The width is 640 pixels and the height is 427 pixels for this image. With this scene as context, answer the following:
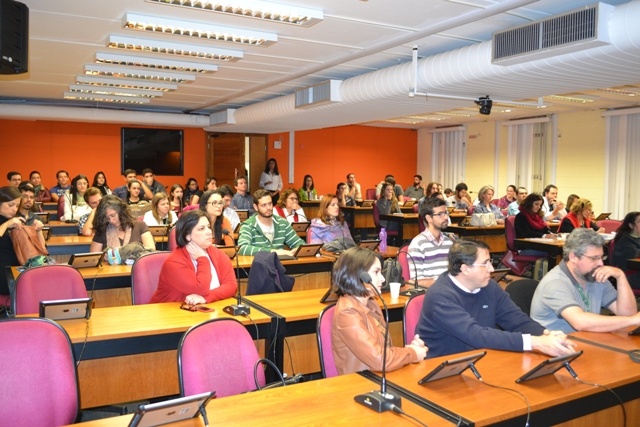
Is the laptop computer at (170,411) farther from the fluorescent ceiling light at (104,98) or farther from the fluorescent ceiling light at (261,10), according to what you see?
the fluorescent ceiling light at (104,98)

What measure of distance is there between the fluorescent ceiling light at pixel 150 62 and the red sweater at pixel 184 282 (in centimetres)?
402

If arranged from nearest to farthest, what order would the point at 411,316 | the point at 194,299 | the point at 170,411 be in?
1. the point at 170,411
2. the point at 411,316
3. the point at 194,299

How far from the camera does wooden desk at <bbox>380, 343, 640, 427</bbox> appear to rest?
2.23m

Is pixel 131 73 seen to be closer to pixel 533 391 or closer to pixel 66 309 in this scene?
pixel 66 309

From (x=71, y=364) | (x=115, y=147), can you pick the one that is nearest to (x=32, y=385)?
(x=71, y=364)

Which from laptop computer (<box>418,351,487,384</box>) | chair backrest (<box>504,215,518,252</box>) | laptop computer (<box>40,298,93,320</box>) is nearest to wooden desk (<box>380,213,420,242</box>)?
chair backrest (<box>504,215,518,252</box>)

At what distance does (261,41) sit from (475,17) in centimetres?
218

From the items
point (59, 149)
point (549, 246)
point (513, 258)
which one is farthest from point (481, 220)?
point (59, 149)

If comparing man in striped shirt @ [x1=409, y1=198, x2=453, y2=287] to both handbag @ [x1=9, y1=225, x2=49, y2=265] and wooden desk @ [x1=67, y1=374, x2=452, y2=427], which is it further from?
handbag @ [x1=9, y1=225, x2=49, y2=265]

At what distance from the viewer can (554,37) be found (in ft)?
15.9

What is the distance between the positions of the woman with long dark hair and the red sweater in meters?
1.25

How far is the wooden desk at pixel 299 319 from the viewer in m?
3.52

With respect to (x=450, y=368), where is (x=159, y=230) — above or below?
above

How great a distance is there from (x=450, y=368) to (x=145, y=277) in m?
2.52
